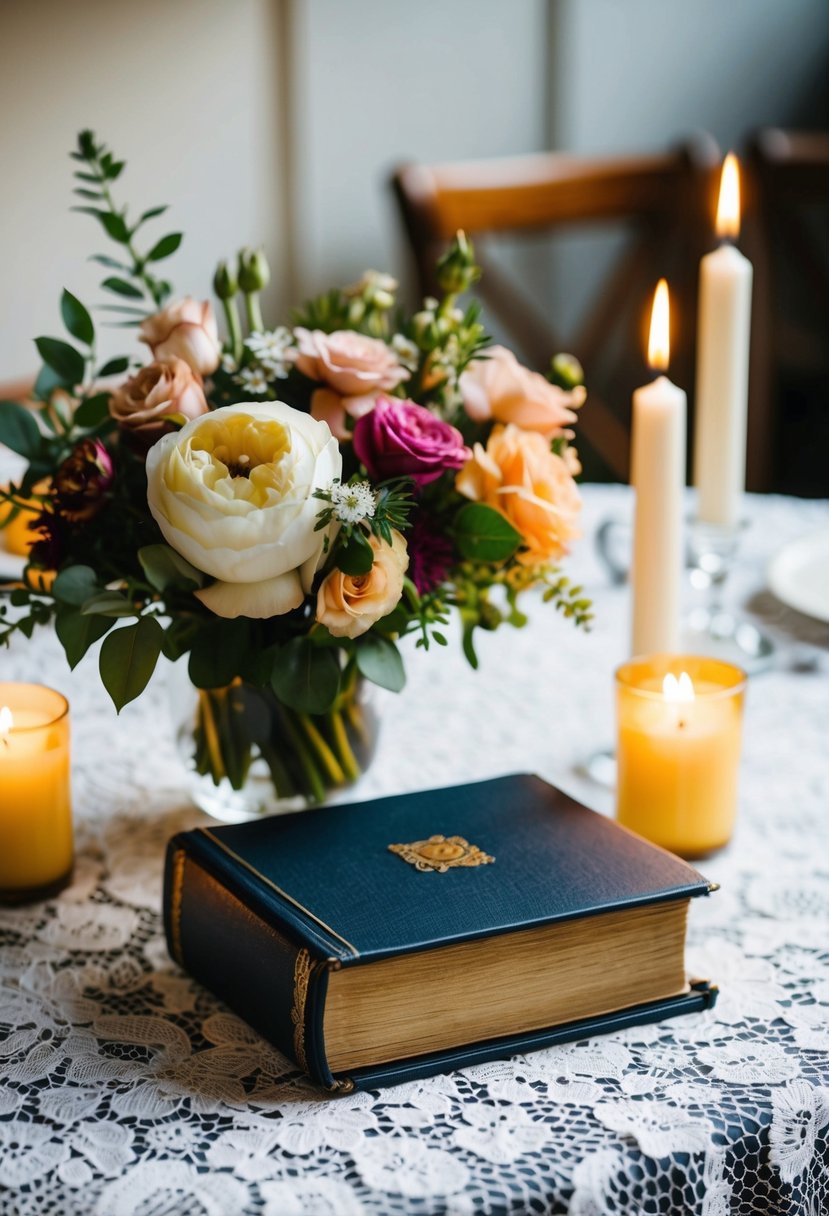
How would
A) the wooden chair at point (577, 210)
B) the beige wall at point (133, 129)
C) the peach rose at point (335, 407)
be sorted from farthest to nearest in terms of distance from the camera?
the beige wall at point (133, 129) → the wooden chair at point (577, 210) → the peach rose at point (335, 407)

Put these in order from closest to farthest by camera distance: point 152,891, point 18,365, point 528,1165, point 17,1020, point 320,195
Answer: point 528,1165, point 17,1020, point 152,891, point 18,365, point 320,195

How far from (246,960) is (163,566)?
190 mm

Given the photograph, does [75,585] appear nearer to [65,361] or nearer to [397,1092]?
[65,361]

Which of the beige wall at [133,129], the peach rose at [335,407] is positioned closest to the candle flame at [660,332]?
the peach rose at [335,407]

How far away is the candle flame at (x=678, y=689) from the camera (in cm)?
77

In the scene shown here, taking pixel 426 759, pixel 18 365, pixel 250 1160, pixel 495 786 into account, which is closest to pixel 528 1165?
pixel 250 1160

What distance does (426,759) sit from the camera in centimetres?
93

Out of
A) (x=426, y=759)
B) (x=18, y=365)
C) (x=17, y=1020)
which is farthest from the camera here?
(x=18, y=365)

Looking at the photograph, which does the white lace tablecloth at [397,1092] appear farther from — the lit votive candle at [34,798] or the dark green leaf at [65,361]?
the dark green leaf at [65,361]

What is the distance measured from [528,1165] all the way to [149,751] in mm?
479

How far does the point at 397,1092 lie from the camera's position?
0.58 meters

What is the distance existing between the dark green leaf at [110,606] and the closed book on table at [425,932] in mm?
114

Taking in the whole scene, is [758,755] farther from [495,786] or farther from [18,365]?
[18,365]

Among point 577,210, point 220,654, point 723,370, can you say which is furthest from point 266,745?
point 577,210
